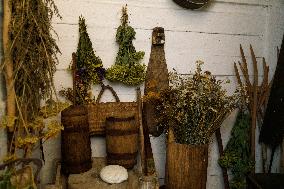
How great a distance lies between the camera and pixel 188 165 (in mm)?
3248

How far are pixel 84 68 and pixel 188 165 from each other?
135 cm

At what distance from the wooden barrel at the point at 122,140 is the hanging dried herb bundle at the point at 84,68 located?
38 cm

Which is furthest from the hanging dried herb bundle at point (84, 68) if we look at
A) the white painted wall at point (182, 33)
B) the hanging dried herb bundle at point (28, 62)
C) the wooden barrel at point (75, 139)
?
the hanging dried herb bundle at point (28, 62)

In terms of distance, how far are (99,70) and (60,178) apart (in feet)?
3.55

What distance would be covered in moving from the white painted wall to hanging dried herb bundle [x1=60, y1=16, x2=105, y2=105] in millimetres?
102

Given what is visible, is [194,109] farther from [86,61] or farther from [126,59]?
[86,61]

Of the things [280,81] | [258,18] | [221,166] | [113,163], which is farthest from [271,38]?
[113,163]

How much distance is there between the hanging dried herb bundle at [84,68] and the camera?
11.0 ft

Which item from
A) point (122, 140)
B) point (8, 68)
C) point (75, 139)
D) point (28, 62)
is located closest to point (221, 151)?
point (122, 140)

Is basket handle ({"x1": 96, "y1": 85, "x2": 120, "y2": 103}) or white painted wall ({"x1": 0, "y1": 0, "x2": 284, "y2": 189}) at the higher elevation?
white painted wall ({"x1": 0, "y1": 0, "x2": 284, "y2": 189})

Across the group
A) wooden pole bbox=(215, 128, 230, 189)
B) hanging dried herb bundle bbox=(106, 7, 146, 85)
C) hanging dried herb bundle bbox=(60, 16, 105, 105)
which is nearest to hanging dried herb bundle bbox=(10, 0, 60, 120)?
hanging dried herb bundle bbox=(60, 16, 105, 105)

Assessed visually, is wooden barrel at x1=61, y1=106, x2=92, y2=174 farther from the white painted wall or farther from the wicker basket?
the white painted wall

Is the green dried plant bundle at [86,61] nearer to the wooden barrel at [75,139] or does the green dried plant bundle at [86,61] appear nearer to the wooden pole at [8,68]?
the wooden barrel at [75,139]

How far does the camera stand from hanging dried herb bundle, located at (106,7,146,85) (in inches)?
136
